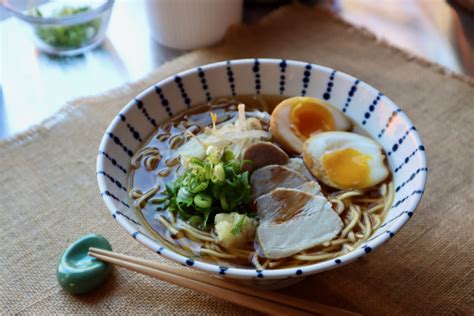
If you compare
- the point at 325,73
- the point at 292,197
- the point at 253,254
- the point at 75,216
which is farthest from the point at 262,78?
the point at 75,216

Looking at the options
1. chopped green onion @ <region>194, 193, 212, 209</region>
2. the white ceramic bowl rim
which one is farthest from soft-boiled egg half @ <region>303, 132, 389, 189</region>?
the white ceramic bowl rim

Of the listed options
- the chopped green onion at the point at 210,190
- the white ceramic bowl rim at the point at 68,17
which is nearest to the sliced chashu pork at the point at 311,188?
the chopped green onion at the point at 210,190

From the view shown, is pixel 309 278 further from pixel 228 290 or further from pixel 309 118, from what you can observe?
pixel 309 118

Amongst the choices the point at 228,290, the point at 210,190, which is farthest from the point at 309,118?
the point at 228,290

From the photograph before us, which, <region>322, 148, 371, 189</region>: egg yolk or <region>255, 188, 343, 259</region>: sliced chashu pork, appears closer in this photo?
<region>255, 188, 343, 259</region>: sliced chashu pork

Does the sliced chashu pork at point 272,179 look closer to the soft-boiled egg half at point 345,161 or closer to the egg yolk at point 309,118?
the soft-boiled egg half at point 345,161

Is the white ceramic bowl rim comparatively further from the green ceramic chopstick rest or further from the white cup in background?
the green ceramic chopstick rest

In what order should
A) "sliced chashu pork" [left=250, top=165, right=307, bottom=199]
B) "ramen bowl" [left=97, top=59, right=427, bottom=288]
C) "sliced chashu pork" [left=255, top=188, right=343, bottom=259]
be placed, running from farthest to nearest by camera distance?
"sliced chashu pork" [left=250, top=165, right=307, bottom=199], "sliced chashu pork" [left=255, top=188, right=343, bottom=259], "ramen bowl" [left=97, top=59, right=427, bottom=288]
